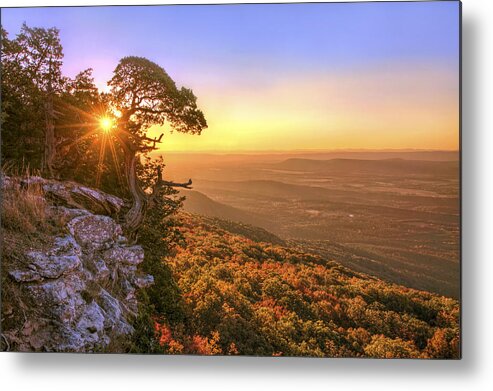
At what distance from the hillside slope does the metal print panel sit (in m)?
0.01

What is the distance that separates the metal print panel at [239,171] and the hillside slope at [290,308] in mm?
15

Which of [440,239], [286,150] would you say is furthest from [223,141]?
[440,239]

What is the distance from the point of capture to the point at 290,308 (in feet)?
15.5

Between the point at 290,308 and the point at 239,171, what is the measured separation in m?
1.42

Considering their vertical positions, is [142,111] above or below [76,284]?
above

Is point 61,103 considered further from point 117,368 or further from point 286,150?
point 117,368

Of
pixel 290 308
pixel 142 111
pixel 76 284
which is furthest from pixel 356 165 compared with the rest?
pixel 76 284

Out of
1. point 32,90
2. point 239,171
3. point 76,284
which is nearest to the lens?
point 76,284

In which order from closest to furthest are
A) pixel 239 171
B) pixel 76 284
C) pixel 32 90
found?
pixel 76 284, pixel 32 90, pixel 239 171

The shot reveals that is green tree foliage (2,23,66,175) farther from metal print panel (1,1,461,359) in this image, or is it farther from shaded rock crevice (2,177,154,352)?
shaded rock crevice (2,177,154,352)

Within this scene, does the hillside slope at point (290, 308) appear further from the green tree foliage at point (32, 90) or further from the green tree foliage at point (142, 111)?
the green tree foliage at point (32, 90)

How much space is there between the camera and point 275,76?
15.4 feet

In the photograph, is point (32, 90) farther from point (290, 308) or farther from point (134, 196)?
point (290, 308)

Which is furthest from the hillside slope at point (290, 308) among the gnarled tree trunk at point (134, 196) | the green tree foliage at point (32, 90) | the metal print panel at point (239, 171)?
the green tree foliage at point (32, 90)
